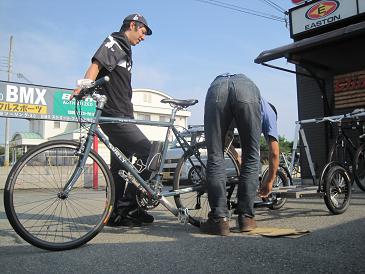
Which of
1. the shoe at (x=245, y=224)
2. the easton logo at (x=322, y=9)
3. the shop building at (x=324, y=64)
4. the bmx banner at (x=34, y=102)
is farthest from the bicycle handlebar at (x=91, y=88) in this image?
the bmx banner at (x=34, y=102)

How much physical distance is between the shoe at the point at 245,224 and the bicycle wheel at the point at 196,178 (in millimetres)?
501

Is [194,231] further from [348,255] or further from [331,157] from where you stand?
[331,157]

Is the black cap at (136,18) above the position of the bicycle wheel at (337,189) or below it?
above

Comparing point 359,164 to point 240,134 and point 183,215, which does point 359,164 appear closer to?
point 240,134

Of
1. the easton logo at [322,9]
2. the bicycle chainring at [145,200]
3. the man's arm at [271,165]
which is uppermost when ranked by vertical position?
the easton logo at [322,9]

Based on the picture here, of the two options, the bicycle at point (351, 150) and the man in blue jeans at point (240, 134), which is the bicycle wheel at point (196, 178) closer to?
the man in blue jeans at point (240, 134)

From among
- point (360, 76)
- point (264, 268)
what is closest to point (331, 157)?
point (264, 268)

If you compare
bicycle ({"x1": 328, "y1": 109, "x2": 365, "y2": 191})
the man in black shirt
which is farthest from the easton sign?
the man in black shirt

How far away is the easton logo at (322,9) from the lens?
8.91m

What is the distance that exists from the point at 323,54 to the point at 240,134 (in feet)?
20.3

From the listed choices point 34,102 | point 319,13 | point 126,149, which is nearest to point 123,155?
point 126,149

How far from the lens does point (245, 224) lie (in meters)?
3.48

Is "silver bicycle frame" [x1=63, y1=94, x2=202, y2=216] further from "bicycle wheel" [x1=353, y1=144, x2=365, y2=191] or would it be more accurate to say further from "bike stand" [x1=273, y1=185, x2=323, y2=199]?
"bicycle wheel" [x1=353, y1=144, x2=365, y2=191]

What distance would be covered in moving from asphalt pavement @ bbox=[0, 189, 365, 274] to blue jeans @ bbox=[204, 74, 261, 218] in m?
0.37
